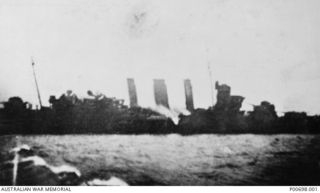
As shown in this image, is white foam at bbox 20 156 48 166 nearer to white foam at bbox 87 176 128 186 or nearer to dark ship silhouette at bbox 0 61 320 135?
dark ship silhouette at bbox 0 61 320 135

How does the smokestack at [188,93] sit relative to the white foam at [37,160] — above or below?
above

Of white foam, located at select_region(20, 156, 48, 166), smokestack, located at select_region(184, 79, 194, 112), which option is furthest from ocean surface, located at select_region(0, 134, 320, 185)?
smokestack, located at select_region(184, 79, 194, 112)

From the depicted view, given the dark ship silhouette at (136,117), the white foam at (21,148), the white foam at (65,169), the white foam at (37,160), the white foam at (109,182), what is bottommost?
the white foam at (109,182)

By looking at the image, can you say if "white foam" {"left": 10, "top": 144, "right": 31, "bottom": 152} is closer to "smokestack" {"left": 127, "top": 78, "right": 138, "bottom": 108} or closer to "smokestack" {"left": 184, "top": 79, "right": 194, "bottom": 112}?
"smokestack" {"left": 127, "top": 78, "right": 138, "bottom": 108}

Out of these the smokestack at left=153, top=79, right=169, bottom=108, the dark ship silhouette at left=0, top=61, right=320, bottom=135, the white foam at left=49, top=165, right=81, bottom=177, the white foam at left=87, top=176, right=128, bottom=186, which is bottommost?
the white foam at left=87, top=176, right=128, bottom=186

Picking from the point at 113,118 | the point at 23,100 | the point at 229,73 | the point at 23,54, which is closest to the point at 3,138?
the point at 23,100

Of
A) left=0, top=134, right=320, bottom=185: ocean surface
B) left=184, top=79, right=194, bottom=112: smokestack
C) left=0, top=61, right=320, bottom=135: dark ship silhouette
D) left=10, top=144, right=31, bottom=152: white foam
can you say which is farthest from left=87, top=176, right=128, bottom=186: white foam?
left=184, top=79, right=194, bottom=112: smokestack

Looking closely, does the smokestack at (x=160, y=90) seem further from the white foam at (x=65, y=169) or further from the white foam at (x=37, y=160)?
the white foam at (x=37, y=160)

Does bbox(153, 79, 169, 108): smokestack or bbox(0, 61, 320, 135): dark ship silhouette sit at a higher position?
bbox(153, 79, 169, 108): smokestack

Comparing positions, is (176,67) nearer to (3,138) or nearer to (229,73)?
(229,73)

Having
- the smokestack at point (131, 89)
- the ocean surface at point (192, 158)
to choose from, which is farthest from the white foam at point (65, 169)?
the smokestack at point (131, 89)
